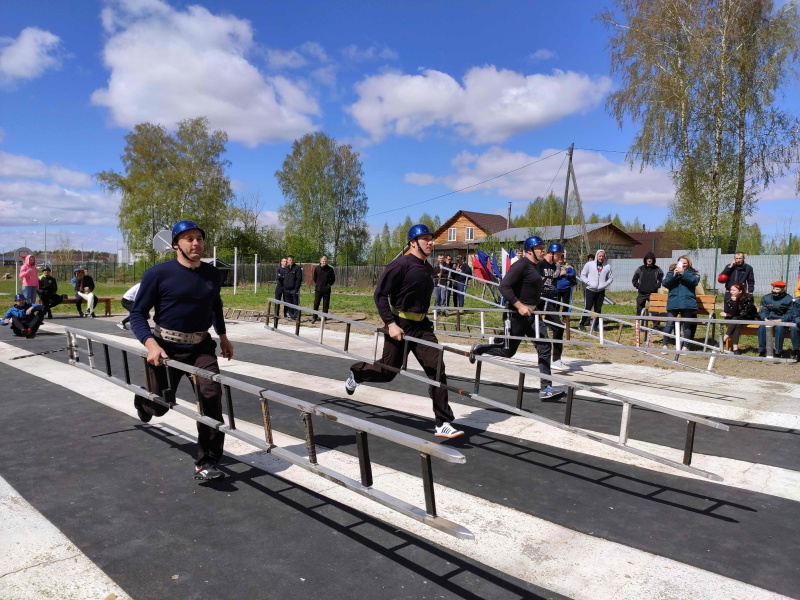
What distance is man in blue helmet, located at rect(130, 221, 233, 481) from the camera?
181 inches

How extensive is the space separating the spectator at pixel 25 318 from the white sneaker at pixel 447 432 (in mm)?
11749

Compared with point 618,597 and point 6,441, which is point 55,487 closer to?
point 6,441

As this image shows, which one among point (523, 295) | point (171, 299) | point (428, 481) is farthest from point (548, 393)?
point (428, 481)

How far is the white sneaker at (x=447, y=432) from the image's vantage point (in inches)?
226

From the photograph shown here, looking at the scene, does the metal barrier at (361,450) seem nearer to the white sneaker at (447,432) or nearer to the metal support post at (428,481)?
→ the metal support post at (428,481)

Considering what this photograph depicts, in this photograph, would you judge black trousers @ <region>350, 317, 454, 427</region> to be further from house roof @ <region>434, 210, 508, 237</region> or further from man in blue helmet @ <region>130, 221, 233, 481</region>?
house roof @ <region>434, 210, 508, 237</region>

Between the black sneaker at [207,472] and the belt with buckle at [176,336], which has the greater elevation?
the belt with buckle at [176,336]

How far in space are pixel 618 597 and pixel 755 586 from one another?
0.77 metres

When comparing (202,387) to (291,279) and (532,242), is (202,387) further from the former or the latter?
(291,279)

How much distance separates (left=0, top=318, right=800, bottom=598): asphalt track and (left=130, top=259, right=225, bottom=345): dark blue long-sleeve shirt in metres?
1.20

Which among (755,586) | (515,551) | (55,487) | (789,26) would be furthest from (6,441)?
(789,26)

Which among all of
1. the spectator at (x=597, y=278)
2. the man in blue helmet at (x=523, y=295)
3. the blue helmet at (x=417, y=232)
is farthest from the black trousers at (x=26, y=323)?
the spectator at (x=597, y=278)

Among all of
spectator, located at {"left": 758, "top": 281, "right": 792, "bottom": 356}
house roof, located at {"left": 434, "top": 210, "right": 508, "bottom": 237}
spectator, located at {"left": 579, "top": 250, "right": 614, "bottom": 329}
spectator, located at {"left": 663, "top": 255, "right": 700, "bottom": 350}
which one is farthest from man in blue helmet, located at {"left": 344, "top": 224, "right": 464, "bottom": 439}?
house roof, located at {"left": 434, "top": 210, "right": 508, "bottom": 237}

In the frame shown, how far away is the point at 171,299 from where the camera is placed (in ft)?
15.3
